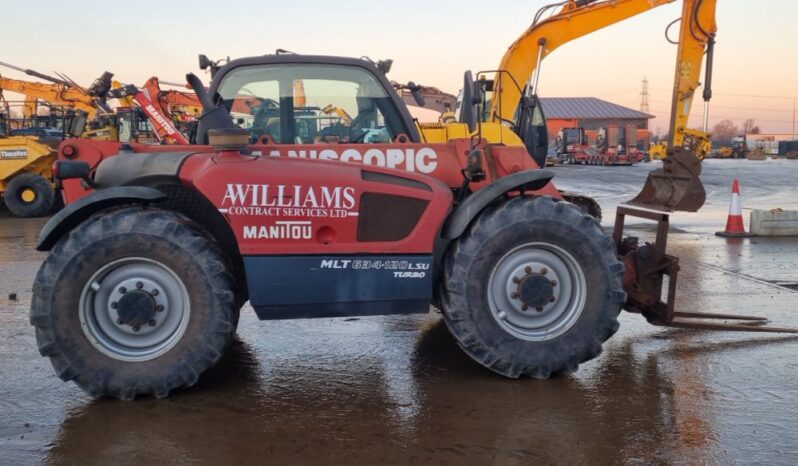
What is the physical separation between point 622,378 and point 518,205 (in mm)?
1309

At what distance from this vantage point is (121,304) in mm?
4105

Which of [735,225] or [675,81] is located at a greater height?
[675,81]

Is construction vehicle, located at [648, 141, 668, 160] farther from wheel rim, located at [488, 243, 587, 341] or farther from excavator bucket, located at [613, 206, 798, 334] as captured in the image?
wheel rim, located at [488, 243, 587, 341]

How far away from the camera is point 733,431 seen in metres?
3.65

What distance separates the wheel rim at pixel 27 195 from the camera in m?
16.4

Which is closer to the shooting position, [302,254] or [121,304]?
[121,304]

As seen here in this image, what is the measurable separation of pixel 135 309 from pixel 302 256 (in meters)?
1.02

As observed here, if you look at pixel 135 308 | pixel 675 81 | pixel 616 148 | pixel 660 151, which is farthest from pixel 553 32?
pixel 616 148

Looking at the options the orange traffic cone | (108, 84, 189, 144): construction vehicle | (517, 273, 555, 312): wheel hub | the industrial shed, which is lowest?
the orange traffic cone

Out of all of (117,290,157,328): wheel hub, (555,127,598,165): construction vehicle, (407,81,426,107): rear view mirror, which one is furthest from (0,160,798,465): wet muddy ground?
(555,127,598,165): construction vehicle

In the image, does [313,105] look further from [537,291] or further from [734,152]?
[734,152]

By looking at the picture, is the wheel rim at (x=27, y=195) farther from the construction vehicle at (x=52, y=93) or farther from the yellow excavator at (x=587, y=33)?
the yellow excavator at (x=587, y=33)

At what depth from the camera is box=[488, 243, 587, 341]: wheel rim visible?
4.39 meters

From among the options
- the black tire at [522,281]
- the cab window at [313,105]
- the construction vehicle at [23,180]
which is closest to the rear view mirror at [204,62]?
the cab window at [313,105]
